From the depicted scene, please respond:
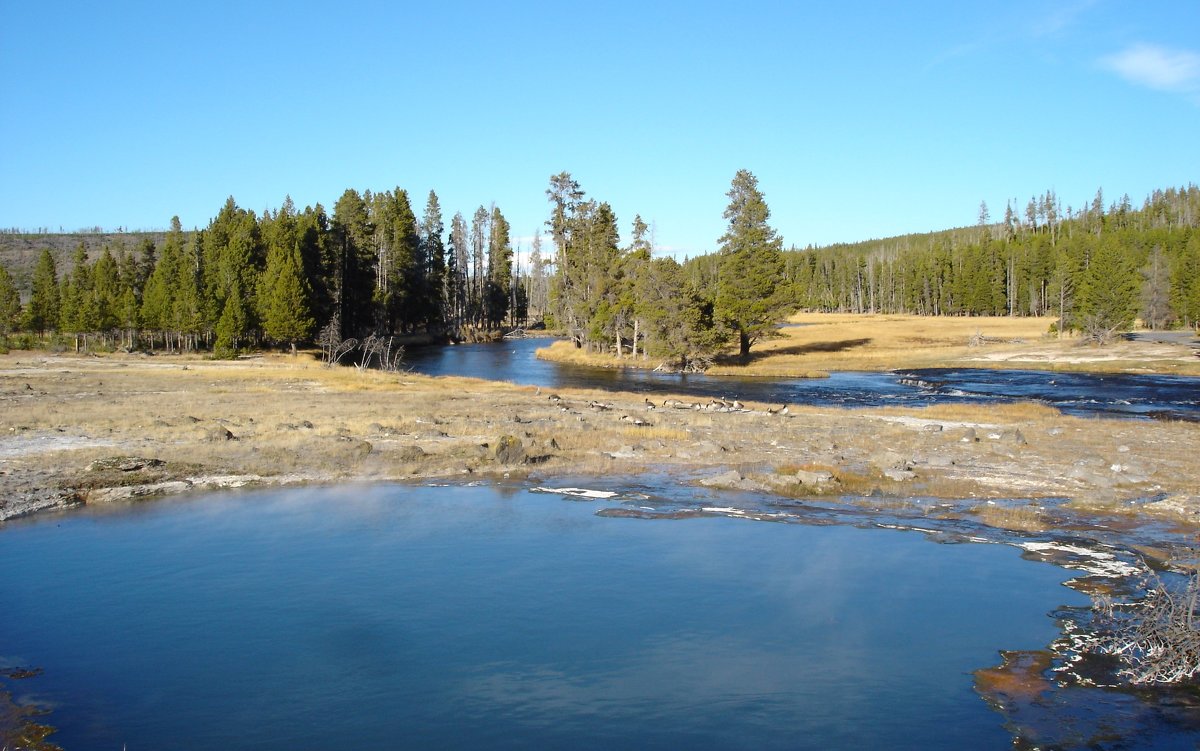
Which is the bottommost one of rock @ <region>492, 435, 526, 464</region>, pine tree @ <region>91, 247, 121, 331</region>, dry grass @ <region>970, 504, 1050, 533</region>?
dry grass @ <region>970, 504, 1050, 533</region>

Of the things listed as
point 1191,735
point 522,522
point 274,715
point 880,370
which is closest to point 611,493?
point 522,522

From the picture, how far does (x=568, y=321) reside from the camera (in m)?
83.4

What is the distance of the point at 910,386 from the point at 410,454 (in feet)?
120

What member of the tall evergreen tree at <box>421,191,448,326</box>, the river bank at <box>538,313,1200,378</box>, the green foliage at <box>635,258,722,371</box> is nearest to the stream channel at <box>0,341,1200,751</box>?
the green foliage at <box>635,258,722,371</box>

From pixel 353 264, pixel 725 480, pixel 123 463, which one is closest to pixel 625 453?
pixel 725 480

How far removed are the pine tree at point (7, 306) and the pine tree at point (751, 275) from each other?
5878 cm

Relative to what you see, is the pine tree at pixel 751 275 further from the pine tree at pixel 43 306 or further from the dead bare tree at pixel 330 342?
the pine tree at pixel 43 306

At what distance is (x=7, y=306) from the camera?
70.9m

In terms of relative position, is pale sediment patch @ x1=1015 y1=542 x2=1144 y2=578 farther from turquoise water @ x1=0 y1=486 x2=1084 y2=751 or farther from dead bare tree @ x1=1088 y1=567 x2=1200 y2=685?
dead bare tree @ x1=1088 y1=567 x2=1200 y2=685

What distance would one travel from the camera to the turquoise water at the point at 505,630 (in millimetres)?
9336

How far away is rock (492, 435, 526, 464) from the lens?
23453 mm

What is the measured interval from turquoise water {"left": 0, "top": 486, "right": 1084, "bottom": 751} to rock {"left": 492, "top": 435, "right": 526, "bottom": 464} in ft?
16.6

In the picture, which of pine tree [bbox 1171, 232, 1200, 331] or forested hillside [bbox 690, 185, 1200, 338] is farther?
pine tree [bbox 1171, 232, 1200, 331]

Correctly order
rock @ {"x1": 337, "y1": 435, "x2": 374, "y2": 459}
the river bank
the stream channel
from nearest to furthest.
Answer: the stream channel < rock @ {"x1": 337, "y1": 435, "x2": 374, "y2": 459} < the river bank
